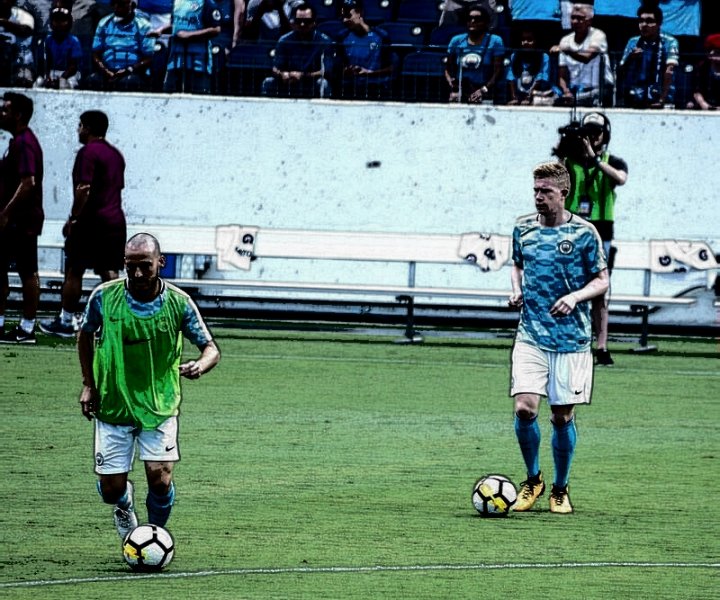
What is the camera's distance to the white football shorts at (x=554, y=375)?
29.1 ft

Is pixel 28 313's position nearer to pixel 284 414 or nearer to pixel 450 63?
pixel 284 414

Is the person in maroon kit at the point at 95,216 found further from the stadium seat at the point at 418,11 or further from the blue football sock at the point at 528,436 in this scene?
the blue football sock at the point at 528,436

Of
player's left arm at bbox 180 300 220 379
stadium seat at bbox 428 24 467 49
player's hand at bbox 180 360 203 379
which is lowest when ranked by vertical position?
player's hand at bbox 180 360 203 379

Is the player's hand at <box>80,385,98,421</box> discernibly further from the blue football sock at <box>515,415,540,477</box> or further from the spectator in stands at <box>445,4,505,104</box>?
the spectator in stands at <box>445,4,505,104</box>

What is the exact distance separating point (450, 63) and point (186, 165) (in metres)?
3.47

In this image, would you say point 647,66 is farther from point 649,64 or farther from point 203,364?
point 203,364

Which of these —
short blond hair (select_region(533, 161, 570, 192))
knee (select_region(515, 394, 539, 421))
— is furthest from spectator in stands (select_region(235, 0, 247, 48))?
knee (select_region(515, 394, 539, 421))

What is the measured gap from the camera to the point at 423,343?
1833 cm

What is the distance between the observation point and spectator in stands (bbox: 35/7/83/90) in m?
20.3

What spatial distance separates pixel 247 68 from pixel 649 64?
4.83 m

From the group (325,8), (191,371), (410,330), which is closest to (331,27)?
(325,8)

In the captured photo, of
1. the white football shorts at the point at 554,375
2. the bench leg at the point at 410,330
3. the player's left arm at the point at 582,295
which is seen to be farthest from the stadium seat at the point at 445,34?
the white football shorts at the point at 554,375

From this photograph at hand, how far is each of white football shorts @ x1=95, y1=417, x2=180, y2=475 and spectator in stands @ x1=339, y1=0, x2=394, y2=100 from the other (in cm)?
1306

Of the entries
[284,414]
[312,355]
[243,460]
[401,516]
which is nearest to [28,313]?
[312,355]
